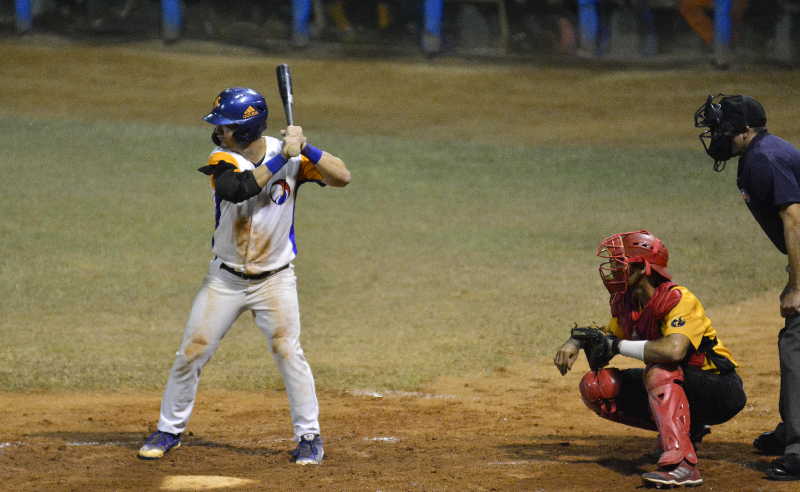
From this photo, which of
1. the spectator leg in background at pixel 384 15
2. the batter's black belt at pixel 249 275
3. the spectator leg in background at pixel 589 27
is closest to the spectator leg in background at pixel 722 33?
the spectator leg in background at pixel 589 27

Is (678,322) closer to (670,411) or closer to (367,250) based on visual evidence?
(670,411)

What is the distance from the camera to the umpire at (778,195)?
240 inches

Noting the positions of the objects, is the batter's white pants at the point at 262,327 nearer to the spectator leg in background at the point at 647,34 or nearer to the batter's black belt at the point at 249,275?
the batter's black belt at the point at 249,275

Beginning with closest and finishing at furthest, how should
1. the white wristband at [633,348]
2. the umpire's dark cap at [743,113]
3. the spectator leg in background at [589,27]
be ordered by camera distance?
1. the white wristband at [633,348]
2. the umpire's dark cap at [743,113]
3. the spectator leg in background at [589,27]

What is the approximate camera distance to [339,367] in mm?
9727

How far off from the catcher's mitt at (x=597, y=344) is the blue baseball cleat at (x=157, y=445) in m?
2.41

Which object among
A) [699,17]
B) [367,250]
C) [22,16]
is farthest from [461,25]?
[367,250]

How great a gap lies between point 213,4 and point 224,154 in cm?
2490

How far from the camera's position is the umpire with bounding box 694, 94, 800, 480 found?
609 cm

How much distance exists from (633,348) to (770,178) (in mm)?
1150

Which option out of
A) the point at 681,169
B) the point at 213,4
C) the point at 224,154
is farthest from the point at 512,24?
the point at 224,154

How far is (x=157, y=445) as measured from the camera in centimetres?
669

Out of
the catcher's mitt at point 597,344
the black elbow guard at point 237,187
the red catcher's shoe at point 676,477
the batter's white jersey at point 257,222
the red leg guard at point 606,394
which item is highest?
the black elbow guard at point 237,187

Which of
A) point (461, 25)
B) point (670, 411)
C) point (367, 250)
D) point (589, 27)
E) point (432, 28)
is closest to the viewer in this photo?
point (670, 411)
